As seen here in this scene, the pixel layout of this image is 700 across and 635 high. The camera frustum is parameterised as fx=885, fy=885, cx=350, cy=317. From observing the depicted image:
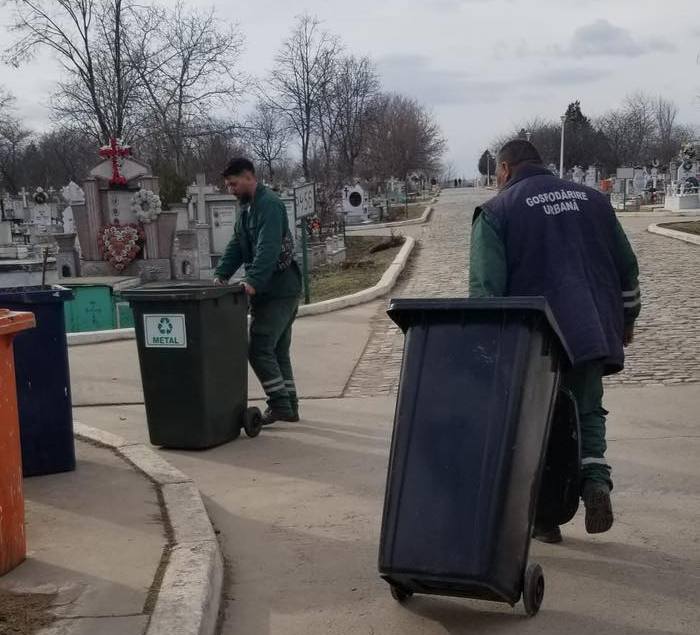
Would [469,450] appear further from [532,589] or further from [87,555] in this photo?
[87,555]

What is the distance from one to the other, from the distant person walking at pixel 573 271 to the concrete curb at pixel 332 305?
578 centimetres

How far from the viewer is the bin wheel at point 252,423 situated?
248 inches

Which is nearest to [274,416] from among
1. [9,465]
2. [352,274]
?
[9,465]

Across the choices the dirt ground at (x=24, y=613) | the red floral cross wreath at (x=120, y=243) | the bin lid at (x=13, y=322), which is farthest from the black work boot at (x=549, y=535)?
the red floral cross wreath at (x=120, y=243)

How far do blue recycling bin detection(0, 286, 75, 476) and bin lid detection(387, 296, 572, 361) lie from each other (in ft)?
8.03

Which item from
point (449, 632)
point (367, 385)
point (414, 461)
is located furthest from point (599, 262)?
point (367, 385)

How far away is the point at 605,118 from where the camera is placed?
3228 inches

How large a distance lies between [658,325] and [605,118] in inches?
3015

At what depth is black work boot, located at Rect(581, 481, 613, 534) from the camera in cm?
377

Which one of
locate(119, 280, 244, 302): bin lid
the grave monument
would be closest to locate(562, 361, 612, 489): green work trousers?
locate(119, 280, 244, 302): bin lid

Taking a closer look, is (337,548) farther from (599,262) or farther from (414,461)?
(599,262)

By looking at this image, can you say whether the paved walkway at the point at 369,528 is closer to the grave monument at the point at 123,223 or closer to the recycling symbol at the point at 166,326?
the recycling symbol at the point at 166,326

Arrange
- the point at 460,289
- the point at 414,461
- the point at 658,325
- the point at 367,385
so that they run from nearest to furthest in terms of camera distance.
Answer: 1. the point at 414,461
2. the point at 367,385
3. the point at 658,325
4. the point at 460,289

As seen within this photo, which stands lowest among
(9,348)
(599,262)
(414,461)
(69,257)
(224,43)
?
(69,257)
